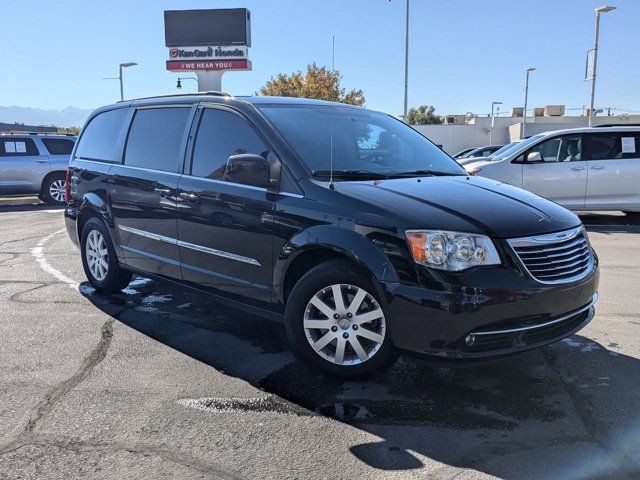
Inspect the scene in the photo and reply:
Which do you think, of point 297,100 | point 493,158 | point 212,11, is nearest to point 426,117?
point 212,11

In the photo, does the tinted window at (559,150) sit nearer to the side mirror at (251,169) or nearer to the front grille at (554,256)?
the front grille at (554,256)

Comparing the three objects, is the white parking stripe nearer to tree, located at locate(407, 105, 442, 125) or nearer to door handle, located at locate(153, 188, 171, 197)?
door handle, located at locate(153, 188, 171, 197)

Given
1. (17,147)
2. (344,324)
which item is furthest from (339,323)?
(17,147)

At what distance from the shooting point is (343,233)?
3.30 metres

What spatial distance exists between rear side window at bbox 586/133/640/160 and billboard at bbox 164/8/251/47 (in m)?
29.6

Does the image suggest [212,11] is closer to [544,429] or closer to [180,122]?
[180,122]

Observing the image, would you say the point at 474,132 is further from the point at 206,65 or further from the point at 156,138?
the point at 156,138

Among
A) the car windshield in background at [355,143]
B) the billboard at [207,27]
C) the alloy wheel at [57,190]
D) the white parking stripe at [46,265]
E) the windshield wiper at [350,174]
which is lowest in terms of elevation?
the white parking stripe at [46,265]

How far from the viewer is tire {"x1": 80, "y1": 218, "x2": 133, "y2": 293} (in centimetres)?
543

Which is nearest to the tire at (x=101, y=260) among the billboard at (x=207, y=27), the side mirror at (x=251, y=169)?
the side mirror at (x=251, y=169)

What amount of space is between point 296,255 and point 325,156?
0.79 meters

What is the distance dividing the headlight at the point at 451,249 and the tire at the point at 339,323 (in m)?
0.37

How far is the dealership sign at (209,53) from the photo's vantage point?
35938 millimetres

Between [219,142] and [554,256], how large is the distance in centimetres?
251
